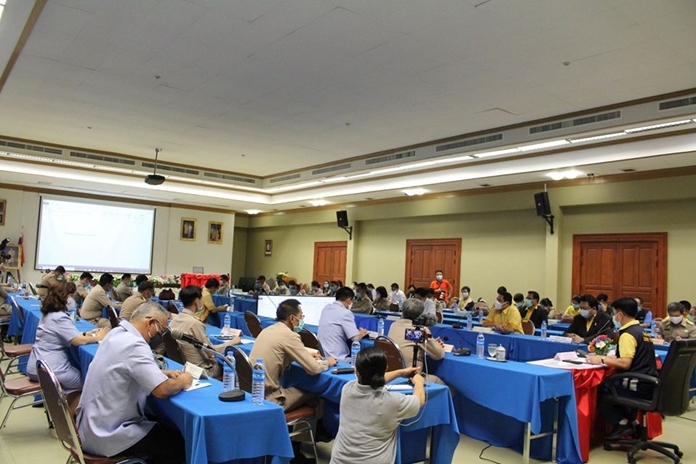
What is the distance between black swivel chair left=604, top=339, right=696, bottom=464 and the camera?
3.98 meters

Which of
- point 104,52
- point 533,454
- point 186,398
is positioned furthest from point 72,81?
point 533,454

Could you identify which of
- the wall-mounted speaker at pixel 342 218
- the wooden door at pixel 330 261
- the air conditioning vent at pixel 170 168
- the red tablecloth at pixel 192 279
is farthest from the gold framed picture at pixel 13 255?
the wall-mounted speaker at pixel 342 218

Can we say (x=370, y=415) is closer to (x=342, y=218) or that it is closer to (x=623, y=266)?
(x=623, y=266)

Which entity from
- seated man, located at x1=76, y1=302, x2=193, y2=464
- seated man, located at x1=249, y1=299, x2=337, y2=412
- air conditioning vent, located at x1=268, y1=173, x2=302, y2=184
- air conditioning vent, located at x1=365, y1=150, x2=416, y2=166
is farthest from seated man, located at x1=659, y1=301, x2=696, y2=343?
air conditioning vent, located at x1=268, y1=173, x2=302, y2=184

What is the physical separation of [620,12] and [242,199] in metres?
11.7

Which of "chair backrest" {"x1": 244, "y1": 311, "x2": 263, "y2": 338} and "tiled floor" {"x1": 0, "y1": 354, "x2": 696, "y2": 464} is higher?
"chair backrest" {"x1": 244, "y1": 311, "x2": 263, "y2": 338}

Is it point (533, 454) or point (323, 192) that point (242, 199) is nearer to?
point (323, 192)

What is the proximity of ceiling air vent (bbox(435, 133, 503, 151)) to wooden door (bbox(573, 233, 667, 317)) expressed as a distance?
348 centimetres

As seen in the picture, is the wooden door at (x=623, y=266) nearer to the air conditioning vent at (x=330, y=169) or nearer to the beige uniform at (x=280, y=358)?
the air conditioning vent at (x=330, y=169)

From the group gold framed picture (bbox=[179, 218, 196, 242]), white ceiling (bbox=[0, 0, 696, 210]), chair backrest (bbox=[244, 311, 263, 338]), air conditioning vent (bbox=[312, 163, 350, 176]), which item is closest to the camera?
white ceiling (bbox=[0, 0, 696, 210])

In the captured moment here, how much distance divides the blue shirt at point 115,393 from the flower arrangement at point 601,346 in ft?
12.1

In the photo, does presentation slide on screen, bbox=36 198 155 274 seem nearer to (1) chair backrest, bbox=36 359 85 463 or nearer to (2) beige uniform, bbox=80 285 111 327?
(2) beige uniform, bbox=80 285 111 327

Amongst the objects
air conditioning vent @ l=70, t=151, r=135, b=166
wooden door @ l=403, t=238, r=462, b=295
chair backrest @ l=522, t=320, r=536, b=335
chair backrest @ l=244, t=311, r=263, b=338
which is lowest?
chair backrest @ l=244, t=311, r=263, b=338

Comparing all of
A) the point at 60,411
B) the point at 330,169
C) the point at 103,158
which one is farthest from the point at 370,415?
the point at 103,158
